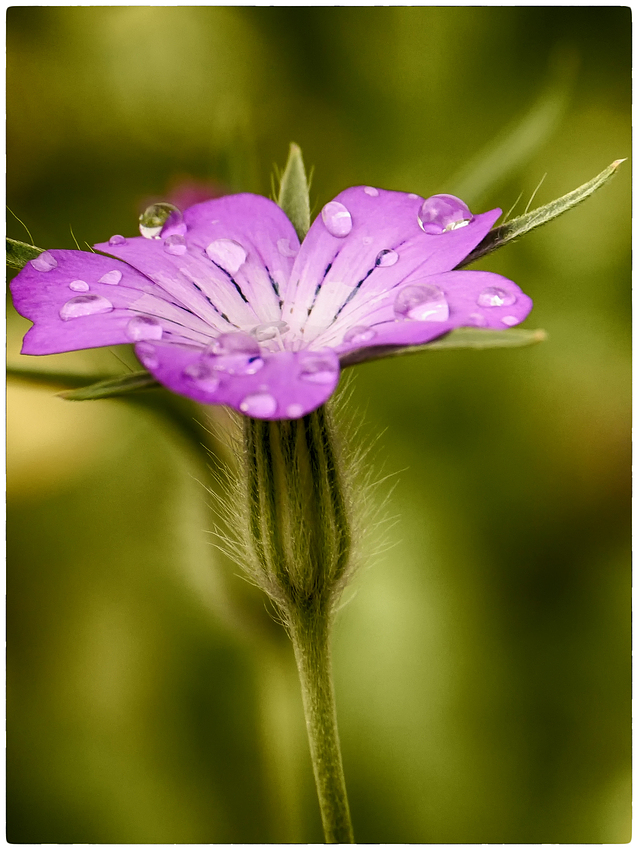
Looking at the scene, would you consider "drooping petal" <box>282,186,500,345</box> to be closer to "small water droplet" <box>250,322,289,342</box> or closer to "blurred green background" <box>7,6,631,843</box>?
"small water droplet" <box>250,322,289,342</box>

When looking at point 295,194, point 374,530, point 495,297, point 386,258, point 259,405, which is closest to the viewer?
point 259,405

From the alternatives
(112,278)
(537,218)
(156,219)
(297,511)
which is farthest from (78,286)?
(537,218)

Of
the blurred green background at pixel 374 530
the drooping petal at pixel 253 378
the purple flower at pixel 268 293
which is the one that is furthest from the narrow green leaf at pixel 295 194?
the drooping petal at pixel 253 378

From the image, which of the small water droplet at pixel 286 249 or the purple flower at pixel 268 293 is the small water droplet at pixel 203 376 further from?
the small water droplet at pixel 286 249

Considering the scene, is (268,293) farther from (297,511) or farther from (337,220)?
(297,511)

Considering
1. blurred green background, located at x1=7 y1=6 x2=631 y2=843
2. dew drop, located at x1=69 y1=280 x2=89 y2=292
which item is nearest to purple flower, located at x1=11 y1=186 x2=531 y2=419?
dew drop, located at x1=69 y1=280 x2=89 y2=292

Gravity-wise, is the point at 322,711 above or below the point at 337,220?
below
